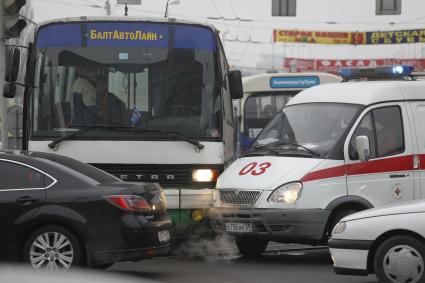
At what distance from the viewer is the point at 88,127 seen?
11.5 metres

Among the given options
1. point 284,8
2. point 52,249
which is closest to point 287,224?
point 52,249

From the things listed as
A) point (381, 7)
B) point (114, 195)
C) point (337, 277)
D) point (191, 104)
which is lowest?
point (337, 277)

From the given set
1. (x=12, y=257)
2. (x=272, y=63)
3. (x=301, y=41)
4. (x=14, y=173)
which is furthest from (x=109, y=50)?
(x=272, y=63)

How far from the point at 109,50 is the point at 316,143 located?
2.86 metres

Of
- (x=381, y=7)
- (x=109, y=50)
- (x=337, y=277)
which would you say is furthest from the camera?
(x=381, y=7)

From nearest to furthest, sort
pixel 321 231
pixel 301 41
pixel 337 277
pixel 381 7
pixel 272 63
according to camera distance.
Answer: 1. pixel 337 277
2. pixel 321 231
3. pixel 381 7
4. pixel 301 41
5. pixel 272 63

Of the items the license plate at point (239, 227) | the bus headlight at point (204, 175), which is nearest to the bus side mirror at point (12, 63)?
the bus headlight at point (204, 175)

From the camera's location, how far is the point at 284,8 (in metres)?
31.3

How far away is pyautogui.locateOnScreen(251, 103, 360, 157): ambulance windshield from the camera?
1158 centimetres

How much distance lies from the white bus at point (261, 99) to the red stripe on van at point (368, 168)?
14.2 meters

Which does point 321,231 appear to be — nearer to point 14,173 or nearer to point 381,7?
point 14,173

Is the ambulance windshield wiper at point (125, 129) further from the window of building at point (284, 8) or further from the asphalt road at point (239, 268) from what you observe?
the window of building at point (284, 8)

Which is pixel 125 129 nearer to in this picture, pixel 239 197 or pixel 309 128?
pixel 239 197

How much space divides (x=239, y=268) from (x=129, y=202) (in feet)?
7.08
